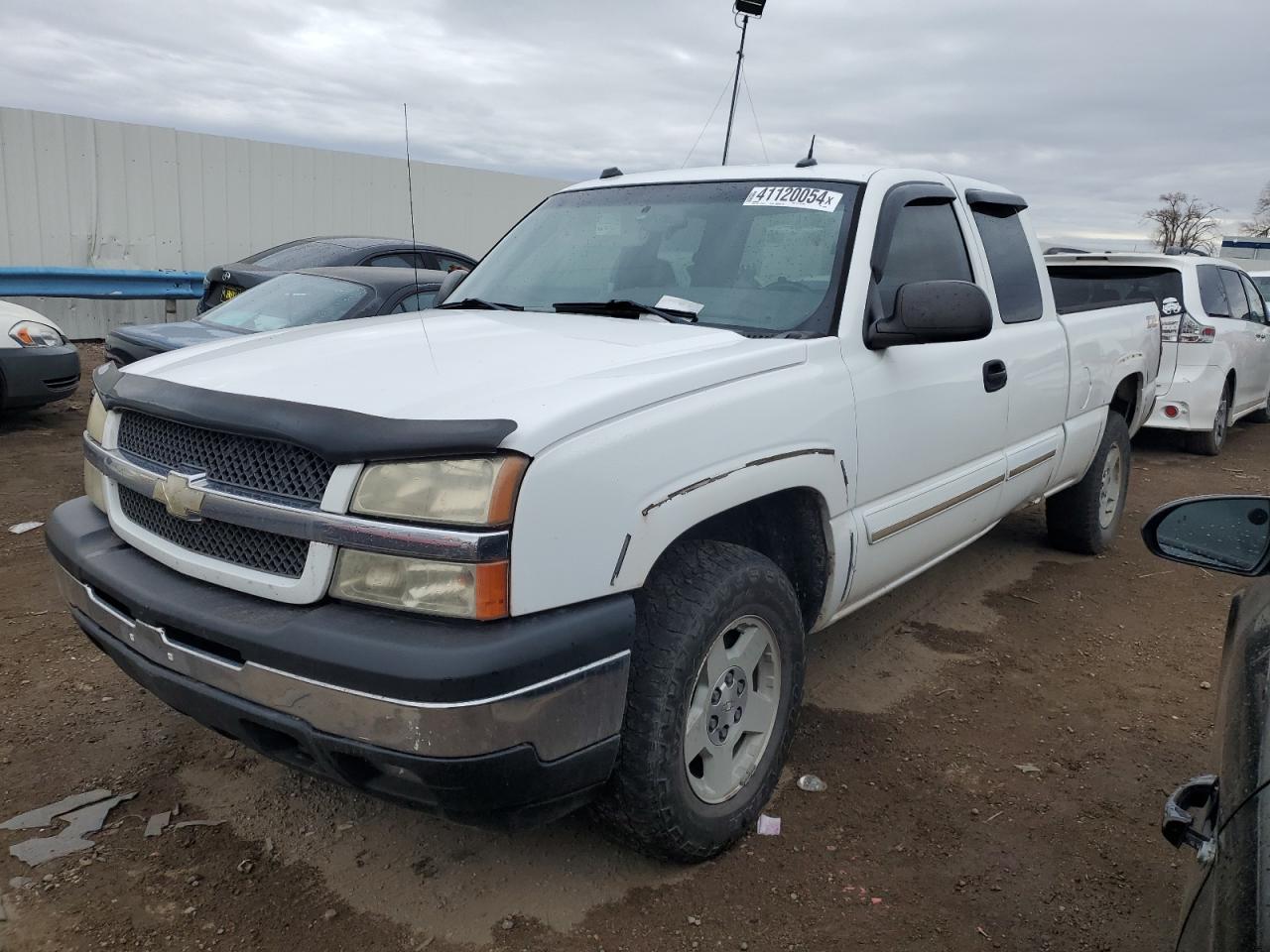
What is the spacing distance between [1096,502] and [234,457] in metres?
4.80

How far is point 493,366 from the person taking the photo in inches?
101

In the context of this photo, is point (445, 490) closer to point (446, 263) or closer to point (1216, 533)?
point (1216, 533)

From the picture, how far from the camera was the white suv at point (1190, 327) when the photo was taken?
27.7 ft

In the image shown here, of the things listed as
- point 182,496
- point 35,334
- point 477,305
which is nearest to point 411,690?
point 182,496

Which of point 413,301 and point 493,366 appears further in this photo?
point 413,301

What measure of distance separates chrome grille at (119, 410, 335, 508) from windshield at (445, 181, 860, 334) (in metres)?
1.41

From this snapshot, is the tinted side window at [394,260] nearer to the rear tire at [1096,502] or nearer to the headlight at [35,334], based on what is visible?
the headlight at [35,334]

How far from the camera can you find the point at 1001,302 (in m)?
4.23

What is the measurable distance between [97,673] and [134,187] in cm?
1086

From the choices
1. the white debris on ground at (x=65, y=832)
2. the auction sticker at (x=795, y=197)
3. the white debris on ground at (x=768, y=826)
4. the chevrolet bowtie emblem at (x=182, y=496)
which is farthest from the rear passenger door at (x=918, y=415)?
the white debris on ground at (x=65, y=832)

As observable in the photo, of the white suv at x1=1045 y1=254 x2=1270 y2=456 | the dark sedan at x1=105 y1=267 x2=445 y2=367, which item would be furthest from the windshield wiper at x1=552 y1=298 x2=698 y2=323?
the white suv at x1=1045 y1=254 x2=1270 y2=456

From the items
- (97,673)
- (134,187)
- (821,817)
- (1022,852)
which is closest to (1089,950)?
(1022,852)

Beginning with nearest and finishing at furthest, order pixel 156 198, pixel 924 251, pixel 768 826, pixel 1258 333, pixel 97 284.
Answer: pixel 768 826, pixel 924 251, pixel 1258 333, pixel 97 284, pixel 156 198

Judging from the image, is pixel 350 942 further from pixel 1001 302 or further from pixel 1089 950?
pixel 1001 302
